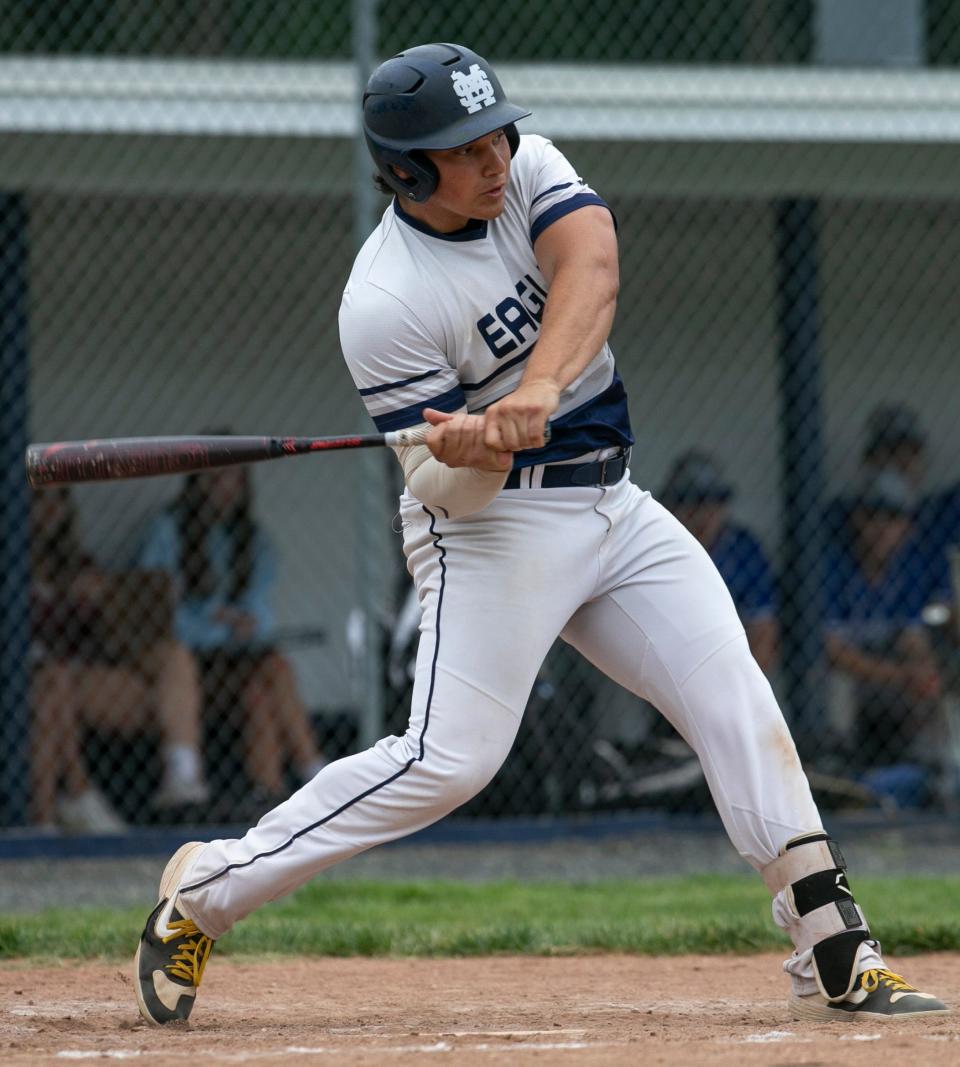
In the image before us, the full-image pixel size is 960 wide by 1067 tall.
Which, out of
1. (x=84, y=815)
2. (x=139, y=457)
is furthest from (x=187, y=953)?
(x=84, y=815)

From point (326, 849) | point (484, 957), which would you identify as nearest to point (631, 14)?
point (484, 957)

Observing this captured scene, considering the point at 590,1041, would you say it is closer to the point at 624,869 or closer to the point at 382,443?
the point at 382,443

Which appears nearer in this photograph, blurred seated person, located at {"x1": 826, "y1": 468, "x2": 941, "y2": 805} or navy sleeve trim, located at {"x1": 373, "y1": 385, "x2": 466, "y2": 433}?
navy sleeve trim, located at {"x1": 373, "y1": 385, "x2": 466, "y2": 433}

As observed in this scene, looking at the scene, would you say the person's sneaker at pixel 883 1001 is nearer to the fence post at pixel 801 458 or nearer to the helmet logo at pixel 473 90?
the helmet logo at pixel 473 90

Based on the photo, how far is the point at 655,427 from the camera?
8.22 meters

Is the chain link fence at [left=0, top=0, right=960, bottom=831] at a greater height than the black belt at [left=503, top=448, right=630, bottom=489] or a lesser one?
lesser

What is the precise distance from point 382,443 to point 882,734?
→ 4.65 metres

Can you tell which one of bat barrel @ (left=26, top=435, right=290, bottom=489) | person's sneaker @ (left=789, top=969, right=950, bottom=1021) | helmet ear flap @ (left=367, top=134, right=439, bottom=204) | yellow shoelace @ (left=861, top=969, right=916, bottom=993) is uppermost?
helmet ear flap @ (left=367, top=134, right=439, bottom=204)

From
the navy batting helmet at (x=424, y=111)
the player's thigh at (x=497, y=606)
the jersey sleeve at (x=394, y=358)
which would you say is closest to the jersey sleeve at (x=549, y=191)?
the navy batting helmet at (x=424, y=111)

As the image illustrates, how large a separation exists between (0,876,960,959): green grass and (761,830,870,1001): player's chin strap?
136 cm

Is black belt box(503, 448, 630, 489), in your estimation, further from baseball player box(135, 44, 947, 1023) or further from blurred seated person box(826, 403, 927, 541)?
blurred seated person box(826, 403, 927, 541)

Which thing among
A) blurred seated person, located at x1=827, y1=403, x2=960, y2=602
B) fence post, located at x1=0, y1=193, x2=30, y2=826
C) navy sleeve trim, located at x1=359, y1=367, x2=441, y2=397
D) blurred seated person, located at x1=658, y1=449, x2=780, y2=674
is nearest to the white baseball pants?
navy sleeve trim, located at x1=359, y1=367, x2=441, y2=397

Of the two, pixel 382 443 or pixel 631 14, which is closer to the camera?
pixel 382 443

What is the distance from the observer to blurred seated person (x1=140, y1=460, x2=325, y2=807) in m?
6.98
